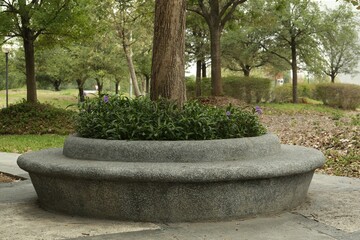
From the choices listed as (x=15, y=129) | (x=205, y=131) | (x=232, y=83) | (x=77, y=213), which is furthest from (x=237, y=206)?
(x=232, y=83)

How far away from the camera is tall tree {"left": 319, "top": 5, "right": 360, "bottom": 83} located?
3425cm

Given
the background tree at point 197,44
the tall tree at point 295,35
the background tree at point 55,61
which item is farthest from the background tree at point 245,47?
the background tree at point 55,61

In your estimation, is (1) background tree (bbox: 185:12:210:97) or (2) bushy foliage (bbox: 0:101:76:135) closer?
(2) bushy foliage (bbox: 0:101:76:135)

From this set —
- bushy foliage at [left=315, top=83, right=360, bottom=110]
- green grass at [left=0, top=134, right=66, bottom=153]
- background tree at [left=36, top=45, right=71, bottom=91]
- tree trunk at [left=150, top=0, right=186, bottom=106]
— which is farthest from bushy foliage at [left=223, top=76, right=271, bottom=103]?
tree trunk at [left=150, top=0, right=186, bottom=106]

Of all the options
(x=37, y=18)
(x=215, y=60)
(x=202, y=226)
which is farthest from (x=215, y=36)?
(x=202, y=226)

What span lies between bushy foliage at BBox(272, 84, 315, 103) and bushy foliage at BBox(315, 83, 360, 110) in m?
2.76

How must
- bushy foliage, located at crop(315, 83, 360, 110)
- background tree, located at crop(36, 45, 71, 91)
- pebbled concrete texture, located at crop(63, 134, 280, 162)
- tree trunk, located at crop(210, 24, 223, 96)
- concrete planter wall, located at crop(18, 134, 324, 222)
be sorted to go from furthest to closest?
background tree, located at crop(36, 45, 71, 91)
bushy foliage, located at crop(315, 83, 360, 110)
tree trunk, located at crop(210, 24, 223, 96)
pebbled concrete texture, located at crop(63, 134, 280, 162)
concrete planter wall, located at crop(18, 134, 324, 222)

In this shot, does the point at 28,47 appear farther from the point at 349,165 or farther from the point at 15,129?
the point at 349,165

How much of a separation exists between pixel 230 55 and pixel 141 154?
3324 cm

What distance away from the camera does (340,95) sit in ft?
104

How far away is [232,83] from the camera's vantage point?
3034 cm

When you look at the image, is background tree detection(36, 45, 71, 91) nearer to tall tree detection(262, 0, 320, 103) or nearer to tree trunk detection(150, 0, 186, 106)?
tall tree detection(262, 0, 320, 103)

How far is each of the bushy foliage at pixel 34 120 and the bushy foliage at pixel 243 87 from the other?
12.8 metres

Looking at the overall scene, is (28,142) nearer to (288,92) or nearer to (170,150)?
(170,150)
